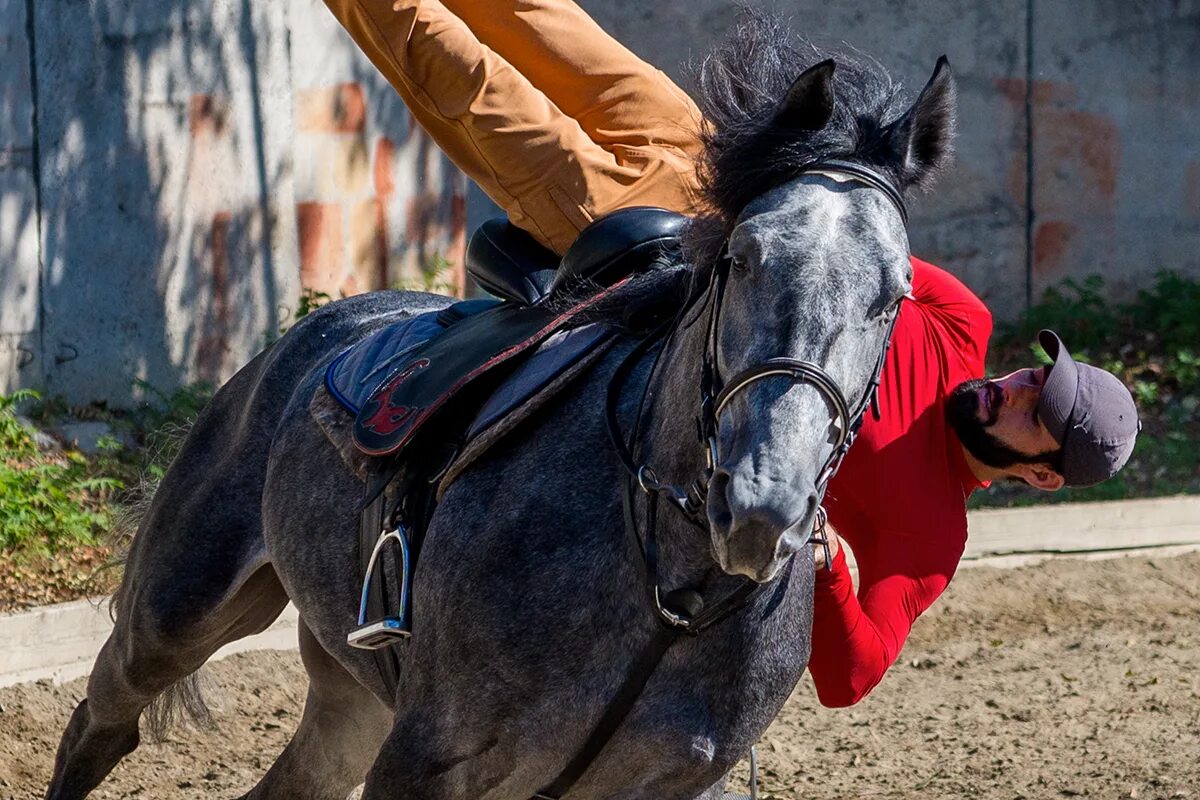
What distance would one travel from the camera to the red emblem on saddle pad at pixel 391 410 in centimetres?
294

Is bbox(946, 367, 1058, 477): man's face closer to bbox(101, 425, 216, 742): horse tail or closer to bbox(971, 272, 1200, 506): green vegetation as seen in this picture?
bbox(101, 425, 216, 742): horse tail

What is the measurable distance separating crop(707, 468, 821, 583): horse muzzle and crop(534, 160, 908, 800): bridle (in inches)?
2.5

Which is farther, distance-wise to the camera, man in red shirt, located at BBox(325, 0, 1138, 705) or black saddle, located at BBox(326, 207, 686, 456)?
man in red shirt, located at BBox(325, 0, 1138, 705)

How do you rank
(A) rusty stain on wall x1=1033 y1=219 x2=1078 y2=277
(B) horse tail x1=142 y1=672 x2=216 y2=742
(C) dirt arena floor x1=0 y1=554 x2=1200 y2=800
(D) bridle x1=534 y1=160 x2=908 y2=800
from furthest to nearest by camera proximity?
(A) rusty stain on wall x1=1033 y1=219 x2=1078 y2=277, (C) dirt arena floor x1=0 y1=554 x2=1200 y2=800, (B) horse tail x1=142 y1=672 x2=216 y2=742, (D) bridle x1=534 y1=160 x2=908 y2=800

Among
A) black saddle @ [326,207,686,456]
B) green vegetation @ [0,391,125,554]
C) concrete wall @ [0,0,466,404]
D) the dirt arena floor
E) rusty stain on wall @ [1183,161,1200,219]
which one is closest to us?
black saddle @ [326,207,686,456]

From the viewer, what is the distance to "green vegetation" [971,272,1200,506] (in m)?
8.46

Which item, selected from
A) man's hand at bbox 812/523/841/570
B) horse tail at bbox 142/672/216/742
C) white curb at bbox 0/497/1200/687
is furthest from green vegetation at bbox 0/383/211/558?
white curb at bbox 0/497/1200/687

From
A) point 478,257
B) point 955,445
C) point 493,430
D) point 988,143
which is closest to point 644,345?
point 493,430

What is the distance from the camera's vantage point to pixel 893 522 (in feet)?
10.5

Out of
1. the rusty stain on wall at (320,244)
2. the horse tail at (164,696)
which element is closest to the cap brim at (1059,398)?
the horse tail at (164,696)

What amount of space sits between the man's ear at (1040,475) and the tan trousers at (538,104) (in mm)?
905

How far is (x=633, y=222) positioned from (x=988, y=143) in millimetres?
7028

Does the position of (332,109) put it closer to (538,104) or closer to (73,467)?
(73,467)

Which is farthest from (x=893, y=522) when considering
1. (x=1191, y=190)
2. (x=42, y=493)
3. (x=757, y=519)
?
(x=1191, y=190)
